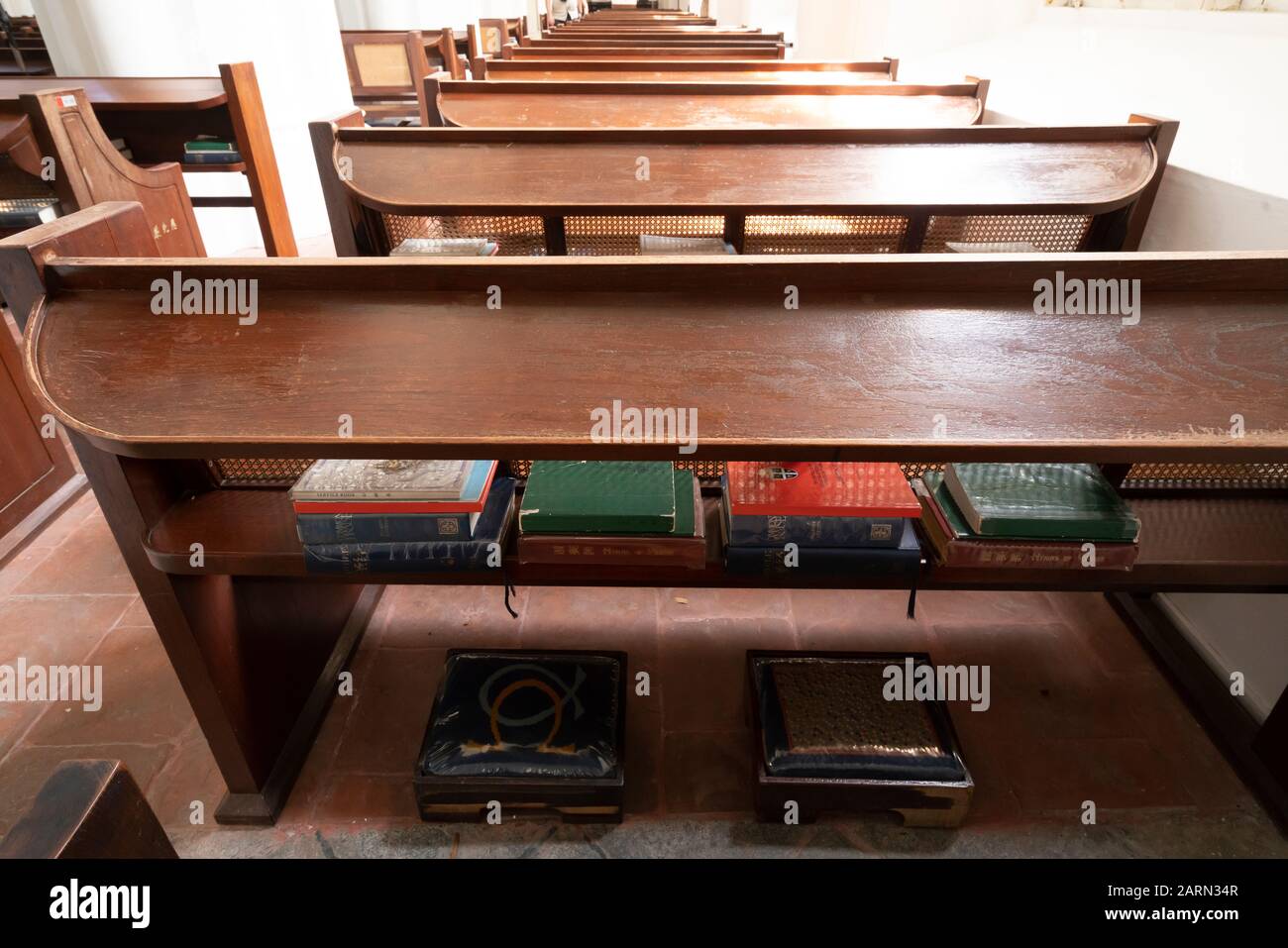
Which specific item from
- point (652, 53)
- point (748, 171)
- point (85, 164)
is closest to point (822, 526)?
point (748, 171)

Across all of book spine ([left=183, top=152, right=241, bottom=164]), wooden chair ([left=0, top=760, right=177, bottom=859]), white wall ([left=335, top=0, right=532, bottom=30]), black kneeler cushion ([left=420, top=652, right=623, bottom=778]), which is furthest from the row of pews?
white wall ([left=335, top=0, right=532, bottom=30])

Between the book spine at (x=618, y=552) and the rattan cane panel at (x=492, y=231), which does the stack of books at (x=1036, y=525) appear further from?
the rattan cane panel at (x=492, y=231)

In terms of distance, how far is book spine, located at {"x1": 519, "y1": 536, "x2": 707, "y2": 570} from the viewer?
1.45 metres

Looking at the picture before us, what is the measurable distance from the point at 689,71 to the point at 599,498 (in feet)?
13.1

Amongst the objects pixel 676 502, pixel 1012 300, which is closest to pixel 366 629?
pixel 676 502

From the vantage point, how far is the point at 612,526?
1.46m

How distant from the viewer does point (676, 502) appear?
4.98ft

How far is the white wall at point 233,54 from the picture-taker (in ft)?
16.9
